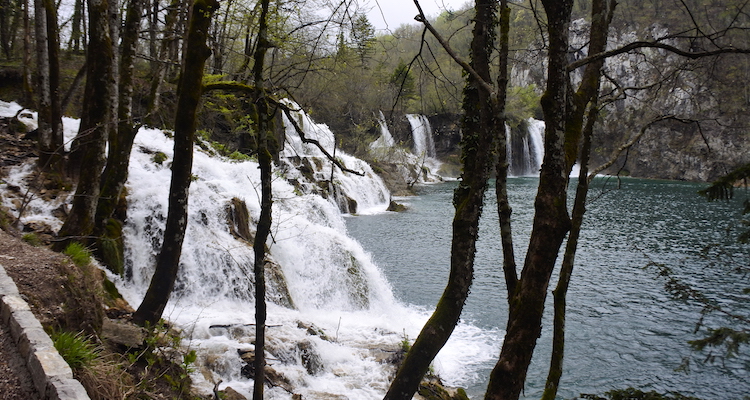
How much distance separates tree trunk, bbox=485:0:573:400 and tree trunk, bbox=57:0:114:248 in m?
5.68

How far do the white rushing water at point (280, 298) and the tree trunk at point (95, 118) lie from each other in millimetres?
1564

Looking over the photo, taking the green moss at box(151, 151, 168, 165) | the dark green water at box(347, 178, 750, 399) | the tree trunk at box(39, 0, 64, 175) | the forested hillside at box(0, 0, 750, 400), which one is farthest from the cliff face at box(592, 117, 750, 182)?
the tree trunk at box(39, 0, 64, 175)

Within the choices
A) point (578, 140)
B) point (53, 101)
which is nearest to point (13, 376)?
point (578, 140)

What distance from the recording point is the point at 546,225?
2863 millimetres

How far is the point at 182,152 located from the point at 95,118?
6.82 ft

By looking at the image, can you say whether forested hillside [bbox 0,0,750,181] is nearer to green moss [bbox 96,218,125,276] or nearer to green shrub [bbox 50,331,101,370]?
green moss [bbox 96,218,125,276]

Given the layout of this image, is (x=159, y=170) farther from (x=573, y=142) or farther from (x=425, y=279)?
(x=573, y=142)

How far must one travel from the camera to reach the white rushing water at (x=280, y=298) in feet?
21.9

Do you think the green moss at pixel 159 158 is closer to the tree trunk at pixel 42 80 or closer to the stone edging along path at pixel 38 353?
the tree trunk at pixel 42 80

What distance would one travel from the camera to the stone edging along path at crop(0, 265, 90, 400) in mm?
2479

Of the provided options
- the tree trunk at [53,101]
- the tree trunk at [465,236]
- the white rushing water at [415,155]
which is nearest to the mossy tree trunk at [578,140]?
the tree trunk at [465,236]

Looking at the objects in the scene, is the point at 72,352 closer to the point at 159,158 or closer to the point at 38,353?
the point at 38,353

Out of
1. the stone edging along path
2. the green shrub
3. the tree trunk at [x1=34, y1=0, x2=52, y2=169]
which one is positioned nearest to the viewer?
the stone edging along path

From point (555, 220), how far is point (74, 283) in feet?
13.3
